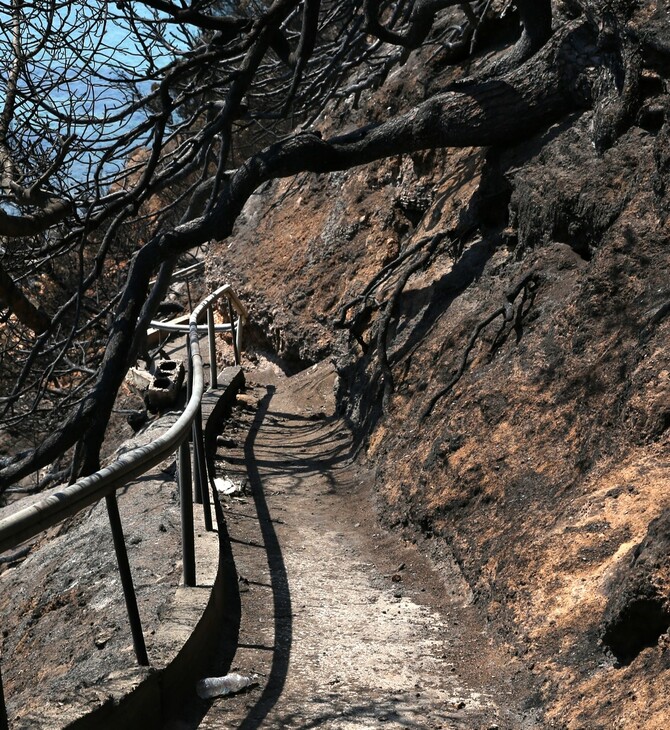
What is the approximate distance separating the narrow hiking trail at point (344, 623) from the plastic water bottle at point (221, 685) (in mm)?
33

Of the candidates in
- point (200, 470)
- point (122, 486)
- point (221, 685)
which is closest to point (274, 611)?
point (200, 470)

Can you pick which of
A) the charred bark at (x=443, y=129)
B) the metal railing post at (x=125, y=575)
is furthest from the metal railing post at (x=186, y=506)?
the charred bark at (x=443, y=129)

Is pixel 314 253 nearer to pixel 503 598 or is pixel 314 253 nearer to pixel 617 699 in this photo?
pixel 503 598

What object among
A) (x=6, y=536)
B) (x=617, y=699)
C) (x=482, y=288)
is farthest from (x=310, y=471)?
(x=6, y=536)

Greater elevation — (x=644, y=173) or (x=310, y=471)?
(x=644, y=173)

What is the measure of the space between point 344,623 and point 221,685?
1.05m

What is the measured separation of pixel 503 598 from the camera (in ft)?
14.7

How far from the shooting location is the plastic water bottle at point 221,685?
12.6 ft

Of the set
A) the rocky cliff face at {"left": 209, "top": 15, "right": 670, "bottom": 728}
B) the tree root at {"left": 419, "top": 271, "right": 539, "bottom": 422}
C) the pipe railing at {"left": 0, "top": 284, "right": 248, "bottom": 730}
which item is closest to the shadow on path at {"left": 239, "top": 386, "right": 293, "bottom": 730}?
the pipe railing at {"left": 0, "top": 284, "right": 248, "bottom": 730}

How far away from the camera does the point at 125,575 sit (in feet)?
10.7

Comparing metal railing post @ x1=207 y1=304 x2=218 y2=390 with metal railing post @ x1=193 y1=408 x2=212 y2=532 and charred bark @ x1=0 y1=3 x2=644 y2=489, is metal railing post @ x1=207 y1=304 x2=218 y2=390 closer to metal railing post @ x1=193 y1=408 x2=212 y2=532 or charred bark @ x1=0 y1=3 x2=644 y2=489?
charred bark @ x1=0 y1=3 x2=644 y2=489

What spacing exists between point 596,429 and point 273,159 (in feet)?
13.0

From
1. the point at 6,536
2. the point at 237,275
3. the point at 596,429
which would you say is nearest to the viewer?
the point at 6,536

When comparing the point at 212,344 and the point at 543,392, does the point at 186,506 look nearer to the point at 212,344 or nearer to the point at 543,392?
the point at 543,392
